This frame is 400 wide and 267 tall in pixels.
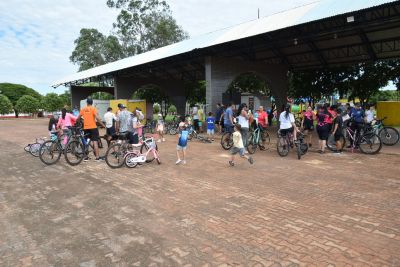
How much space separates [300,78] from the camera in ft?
90.6

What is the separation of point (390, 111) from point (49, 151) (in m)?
21.9

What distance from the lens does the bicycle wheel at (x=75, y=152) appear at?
31.0 feet

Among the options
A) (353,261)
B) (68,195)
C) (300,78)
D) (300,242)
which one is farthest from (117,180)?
(300,78)

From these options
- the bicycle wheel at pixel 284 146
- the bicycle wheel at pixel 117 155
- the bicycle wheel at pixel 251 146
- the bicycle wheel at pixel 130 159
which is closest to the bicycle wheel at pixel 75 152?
the bicycle wheel at pixel 117 155

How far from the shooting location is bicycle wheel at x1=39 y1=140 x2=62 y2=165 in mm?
9672

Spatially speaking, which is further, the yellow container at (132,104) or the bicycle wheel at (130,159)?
the yellow container at (132,104)

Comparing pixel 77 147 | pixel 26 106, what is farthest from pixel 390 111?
pixel 26 106

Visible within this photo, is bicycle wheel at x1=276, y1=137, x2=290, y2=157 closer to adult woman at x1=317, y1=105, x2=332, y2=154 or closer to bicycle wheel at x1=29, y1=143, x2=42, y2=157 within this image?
adult woman at x1=317, y1=105, x2=332, y2=154

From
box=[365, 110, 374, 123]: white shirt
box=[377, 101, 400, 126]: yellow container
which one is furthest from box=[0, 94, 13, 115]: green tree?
box=[365, 110, 374, 123]: white shirt

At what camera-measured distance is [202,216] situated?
5.12m

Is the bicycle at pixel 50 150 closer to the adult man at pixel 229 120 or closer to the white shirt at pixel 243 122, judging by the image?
the white shirt at pixel 243 122

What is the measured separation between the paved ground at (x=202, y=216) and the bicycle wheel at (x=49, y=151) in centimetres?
87

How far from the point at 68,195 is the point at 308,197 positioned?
15.6 feet

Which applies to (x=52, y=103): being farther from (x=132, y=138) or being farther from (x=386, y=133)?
(x=386, y=133)
